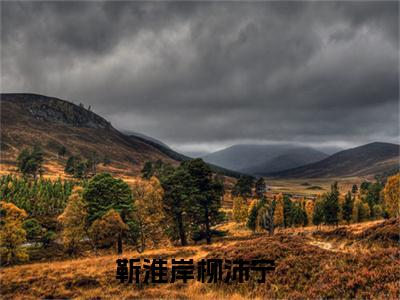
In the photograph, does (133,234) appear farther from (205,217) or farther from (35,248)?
(35,248)

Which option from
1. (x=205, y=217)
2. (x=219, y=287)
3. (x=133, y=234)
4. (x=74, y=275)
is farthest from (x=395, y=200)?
(x=74, y=275)

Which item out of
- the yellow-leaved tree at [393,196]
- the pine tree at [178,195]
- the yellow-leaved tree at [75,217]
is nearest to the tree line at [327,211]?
the yellow-leaved tree at [393,196]

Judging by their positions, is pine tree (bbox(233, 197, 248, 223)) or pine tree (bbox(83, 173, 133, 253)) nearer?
pine tree (bbox(83, 173, 133, 253))

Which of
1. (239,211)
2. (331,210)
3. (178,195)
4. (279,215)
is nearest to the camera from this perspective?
(178,195)

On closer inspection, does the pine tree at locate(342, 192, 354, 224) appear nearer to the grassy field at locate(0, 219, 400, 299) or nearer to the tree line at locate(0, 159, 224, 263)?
the tree line at locate(0, 159, 224, 263)

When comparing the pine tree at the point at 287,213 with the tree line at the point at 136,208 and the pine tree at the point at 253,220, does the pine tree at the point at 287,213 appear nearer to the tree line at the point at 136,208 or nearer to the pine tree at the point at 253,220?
the pine tree at the point at 253,220

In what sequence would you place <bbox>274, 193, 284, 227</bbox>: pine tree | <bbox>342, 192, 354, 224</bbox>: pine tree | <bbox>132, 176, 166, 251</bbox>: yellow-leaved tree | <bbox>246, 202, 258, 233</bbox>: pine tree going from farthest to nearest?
<bbox>274, 193, 284, 227</bbox>: pine tree
<bbox>246, 202, 258, 233</bbox>: pine tree
<bbox>342, 192, 354, 224</bbox>: pine tree
<bbox>132, 176, 166, 251</bbox>: yellow-leaved tree

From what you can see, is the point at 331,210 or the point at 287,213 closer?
the point at 331,210

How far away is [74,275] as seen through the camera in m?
20.4

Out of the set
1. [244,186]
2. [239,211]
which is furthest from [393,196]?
[244,186]

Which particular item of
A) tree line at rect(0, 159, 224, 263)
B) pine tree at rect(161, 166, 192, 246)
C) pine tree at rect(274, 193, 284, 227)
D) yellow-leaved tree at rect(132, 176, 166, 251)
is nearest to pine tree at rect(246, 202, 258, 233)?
pine tree at rect(274, 193, 284, 227)

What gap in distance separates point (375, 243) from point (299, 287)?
34.6 ft

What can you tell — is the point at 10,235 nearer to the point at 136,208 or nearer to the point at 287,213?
the point at 136,208

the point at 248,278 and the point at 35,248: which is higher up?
the point at 248,278
